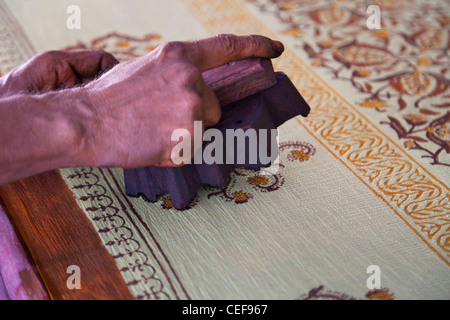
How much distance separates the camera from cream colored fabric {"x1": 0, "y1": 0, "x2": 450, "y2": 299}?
2.56ft

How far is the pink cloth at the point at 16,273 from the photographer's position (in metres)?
0.77

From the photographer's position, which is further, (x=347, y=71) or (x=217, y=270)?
(x=347, y=71)

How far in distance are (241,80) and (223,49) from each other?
0.19 ft

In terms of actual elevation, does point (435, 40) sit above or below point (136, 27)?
below

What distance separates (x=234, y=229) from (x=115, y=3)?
906 millimetres

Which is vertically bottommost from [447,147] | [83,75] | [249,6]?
[447,147]

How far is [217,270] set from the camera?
2.62 ft

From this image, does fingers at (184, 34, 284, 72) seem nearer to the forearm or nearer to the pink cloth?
the forearm


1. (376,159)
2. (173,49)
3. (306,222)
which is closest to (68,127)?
(173,49)

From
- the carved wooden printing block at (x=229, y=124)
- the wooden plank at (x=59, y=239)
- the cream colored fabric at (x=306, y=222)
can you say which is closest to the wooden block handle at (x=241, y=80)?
the carved wooden printing block at (x=229, y=124)

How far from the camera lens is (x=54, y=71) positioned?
91 cm

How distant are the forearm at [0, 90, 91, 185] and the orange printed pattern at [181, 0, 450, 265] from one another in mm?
466
